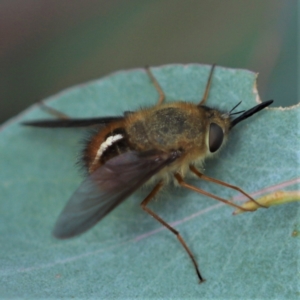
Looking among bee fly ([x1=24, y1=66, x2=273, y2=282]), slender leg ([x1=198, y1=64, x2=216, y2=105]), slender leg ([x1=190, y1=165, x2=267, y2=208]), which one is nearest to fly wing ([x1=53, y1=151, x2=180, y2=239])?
bee fly ([x1=24, y1=66, x2=273, y2=282])

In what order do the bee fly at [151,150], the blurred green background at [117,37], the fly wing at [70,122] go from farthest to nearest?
the blurred green background at [117,37] < the fly wing at [70,122] < the bee fly at [151,150]

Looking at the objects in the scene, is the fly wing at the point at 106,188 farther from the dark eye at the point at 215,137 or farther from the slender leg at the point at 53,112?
the slender leg at the point at 53,112

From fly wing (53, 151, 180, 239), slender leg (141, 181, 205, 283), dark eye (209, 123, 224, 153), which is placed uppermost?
fly wing (53, 151, 180, 239)

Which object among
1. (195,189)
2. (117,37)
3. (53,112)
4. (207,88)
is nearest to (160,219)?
(195,189)

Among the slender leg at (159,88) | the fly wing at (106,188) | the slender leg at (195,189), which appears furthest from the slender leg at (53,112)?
the slender leg at (195,189)

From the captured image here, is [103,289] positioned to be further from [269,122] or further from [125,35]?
[125,35]

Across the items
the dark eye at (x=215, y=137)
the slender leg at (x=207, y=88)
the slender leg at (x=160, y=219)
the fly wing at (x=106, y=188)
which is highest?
the slender leg at (x=207, y=88)

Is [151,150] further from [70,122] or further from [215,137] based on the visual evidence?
[70,122]

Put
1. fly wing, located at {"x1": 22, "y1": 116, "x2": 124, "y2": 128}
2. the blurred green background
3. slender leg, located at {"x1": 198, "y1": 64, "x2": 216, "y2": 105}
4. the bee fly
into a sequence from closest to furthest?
the bee fly → slender leg, located at {"x1": 198, "y1": 64, "x2": 216, "y2": 105} → fly wing, located at {"x1": 22, "y1": 116, "x2": 124, "y2": 128} → the blurred green background

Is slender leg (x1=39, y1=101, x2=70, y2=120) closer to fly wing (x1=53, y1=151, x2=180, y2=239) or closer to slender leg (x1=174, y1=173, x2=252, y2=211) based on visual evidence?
fly wing (x1=53, y1=151, x2=180, y2=239)
